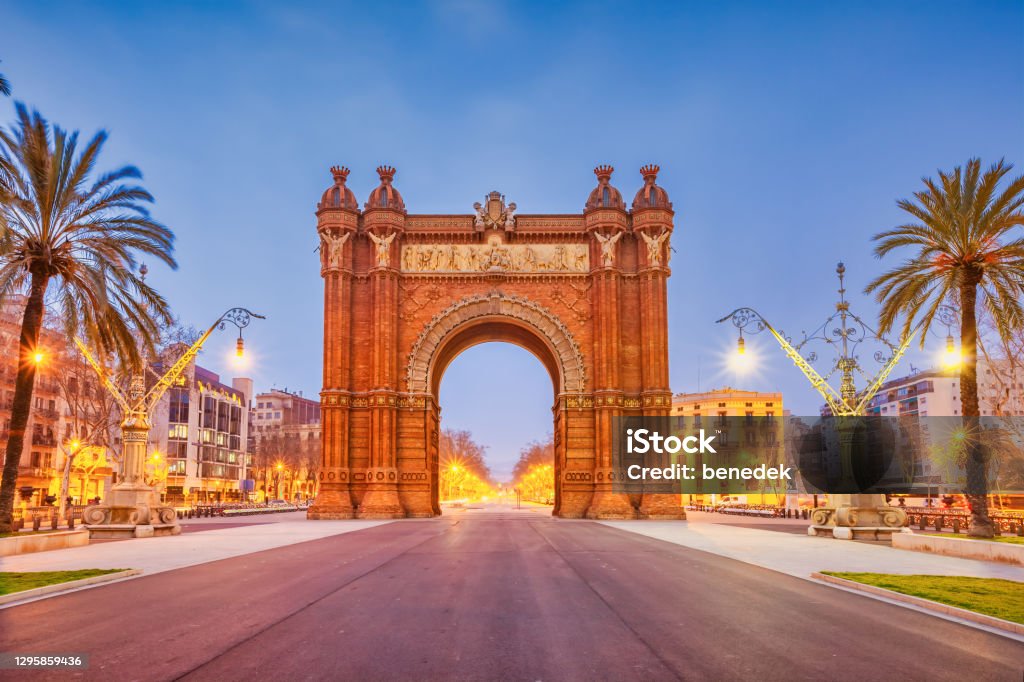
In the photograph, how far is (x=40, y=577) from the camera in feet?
45.2

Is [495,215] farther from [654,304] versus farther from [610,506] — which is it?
[610,506]

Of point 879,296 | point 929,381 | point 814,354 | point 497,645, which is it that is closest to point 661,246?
point 814,354

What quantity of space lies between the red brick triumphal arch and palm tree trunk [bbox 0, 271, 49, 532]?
64.4ft

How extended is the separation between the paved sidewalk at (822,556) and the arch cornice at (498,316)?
49.6 ft

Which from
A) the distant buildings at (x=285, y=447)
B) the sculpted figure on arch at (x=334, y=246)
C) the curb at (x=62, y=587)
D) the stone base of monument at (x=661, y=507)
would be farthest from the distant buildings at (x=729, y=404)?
the curb at (x=62, y=587)

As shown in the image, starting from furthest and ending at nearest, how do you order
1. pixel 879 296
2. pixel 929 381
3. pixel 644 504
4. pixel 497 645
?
1. pixel 929 381
2. pixel 644 504
3. pixel 879 296
4. pixel 497 645

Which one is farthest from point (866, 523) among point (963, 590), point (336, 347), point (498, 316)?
point (336, 347)

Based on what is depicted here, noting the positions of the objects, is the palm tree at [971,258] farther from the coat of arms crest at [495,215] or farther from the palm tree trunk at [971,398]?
the coat of arms crest at [495,215]

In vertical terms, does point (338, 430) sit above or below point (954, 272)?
below

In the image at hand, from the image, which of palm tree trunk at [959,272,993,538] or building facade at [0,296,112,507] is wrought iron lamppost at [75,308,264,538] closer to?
palm tree trunk at [959,272,993,538]

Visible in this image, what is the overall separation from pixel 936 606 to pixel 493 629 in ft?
21.2

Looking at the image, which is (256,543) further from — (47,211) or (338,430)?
(338,430)

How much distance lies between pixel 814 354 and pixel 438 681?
26307 mm

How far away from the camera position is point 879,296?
26.2 meters
